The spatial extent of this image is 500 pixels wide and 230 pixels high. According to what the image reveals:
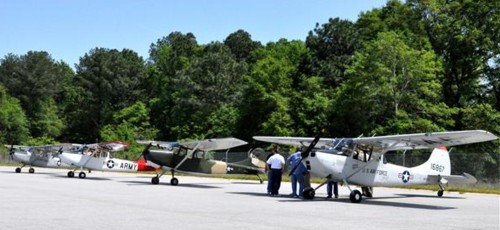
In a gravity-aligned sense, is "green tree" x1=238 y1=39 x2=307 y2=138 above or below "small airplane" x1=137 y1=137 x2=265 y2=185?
above

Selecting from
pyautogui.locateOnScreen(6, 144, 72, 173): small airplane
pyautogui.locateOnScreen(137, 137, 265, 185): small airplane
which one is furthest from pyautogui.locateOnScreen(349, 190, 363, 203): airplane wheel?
pyautogui.locateOnScreen(6, 144, 72, 173): small airplane

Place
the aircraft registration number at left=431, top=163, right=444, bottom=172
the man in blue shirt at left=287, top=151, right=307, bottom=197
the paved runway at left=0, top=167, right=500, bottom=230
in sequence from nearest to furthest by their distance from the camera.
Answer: the paved runway at left=0, top=167, right=500, bottom=230, the man in blue shirt at left=287, top=151, right=307, bottom=197, the aircraft registration number at left=431, top=163, right=444, bottom=172

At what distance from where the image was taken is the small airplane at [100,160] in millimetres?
33375

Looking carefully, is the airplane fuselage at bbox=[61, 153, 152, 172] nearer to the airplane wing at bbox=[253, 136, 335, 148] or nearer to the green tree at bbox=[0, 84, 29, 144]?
the airplane wing at bbox=[253, 136, 335, 148]

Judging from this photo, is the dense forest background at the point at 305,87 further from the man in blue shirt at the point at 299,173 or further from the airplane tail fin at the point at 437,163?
the man in blue shirt at the point at 299,173

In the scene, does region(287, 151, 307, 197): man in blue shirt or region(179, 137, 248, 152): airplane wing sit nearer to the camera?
region(287, 151, 307, 197): man in blue shirt

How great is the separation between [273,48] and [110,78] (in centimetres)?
2540

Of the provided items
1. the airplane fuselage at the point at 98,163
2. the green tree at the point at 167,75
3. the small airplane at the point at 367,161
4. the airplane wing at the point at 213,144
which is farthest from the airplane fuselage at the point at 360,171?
the green tree at the point at 167,75

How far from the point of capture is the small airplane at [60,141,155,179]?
3338 centimetres

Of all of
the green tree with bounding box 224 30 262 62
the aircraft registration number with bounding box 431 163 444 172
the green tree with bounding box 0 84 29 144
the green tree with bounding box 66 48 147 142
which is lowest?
the aircraft registration number with bounding box 431 163 444 172

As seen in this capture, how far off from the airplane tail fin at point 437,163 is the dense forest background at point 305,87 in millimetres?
11500

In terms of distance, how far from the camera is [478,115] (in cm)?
4672

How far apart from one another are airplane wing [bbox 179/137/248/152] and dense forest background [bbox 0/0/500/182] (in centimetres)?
1305

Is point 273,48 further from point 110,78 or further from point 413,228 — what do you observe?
point 413,228
